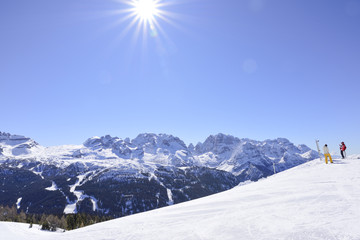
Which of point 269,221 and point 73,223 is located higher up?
point 269,221

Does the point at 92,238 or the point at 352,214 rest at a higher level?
the point at 352,214

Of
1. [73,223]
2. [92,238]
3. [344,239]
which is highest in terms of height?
[344,239]

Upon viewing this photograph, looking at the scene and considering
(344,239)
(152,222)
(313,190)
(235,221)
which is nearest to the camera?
(344,239)

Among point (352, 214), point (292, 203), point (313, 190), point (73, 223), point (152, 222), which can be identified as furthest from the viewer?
point (73, 223)

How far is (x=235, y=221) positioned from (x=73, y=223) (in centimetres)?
10374

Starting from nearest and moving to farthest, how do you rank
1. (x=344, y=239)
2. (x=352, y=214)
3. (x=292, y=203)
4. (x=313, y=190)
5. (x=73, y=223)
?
1. (x=344, y=239)
2. (x=352, y=214)
3. (x=292, y=203)
4. (x=313, y=190)
5. (x=73, y=223)

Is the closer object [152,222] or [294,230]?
[294,230]

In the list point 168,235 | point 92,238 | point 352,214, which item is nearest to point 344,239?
point 352,214

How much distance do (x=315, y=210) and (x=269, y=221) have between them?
232cm

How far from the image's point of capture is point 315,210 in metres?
8.95

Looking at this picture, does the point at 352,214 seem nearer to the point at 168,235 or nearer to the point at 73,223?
the point at 168,235

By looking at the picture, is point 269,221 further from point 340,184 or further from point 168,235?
point 340,184

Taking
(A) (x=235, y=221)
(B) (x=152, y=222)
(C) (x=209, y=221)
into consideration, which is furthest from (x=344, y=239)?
(B) (x=152, y=222)

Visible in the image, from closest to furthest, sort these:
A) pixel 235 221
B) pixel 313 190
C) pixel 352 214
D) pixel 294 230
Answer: pixel 294 230 → pixel 352 214 → pixel 235 221 → pixel 313 190
